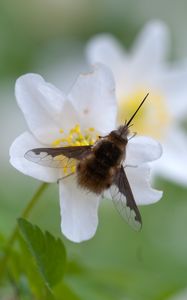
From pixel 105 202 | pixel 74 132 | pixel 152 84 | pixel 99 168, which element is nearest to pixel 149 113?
pixel 152 84

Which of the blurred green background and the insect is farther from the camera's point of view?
the blurred green background

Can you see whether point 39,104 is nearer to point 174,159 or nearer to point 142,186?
point 142,186

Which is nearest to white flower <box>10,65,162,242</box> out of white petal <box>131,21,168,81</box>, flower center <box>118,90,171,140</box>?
flower center <box>118,90,171,140</box>

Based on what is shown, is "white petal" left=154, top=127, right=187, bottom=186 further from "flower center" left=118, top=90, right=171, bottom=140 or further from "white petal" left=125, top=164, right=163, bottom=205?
"white petal" left=125, top=164, right=163, bottom=205

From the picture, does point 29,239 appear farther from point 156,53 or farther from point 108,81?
point 156,53

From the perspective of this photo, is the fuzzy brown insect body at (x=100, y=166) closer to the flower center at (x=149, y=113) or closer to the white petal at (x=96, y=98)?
the white petal at (x=96, y=98)

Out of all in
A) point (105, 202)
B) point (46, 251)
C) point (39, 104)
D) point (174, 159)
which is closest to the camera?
point (46, 251)
